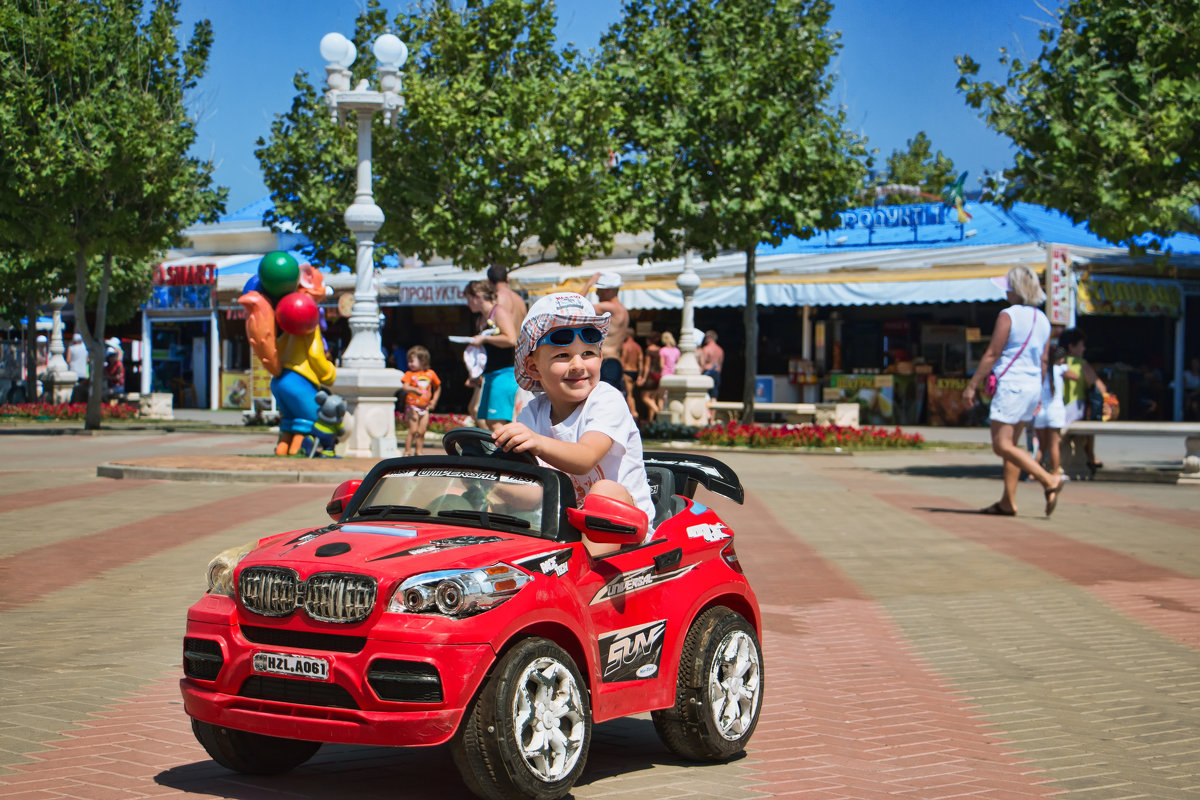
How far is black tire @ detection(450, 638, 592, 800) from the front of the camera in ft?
11.8

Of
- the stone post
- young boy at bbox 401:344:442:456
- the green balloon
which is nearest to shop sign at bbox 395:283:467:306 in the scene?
the stone post

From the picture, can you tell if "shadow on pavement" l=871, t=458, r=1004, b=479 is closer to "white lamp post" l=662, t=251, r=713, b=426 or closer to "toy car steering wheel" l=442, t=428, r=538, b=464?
"white lamp post" l=662, t=251, r=713, b=426

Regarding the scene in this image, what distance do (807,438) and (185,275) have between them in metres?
24.7

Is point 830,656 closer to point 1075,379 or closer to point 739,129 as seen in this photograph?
point 1075,379

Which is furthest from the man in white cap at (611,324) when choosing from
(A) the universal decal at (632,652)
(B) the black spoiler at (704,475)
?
(A) the universal decal at (632,652)

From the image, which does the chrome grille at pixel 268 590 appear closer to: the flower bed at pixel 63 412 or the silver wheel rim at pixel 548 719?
the silver wheel rim at pixel 548 719

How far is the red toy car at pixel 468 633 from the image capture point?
3.56 metres

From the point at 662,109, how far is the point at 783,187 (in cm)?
277

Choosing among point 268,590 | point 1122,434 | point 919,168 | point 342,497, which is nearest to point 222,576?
point 268,590

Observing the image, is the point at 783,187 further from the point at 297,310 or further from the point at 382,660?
the point at 382,660

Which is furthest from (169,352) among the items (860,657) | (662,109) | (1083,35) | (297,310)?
(860,657)

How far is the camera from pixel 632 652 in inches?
168

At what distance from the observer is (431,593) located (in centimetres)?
361

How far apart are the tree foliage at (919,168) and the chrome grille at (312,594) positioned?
46.8 m
